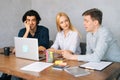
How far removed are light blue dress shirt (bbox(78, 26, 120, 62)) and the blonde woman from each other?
258 millimetres

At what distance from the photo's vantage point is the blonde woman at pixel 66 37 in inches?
98.1

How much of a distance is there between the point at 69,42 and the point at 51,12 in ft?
4.14

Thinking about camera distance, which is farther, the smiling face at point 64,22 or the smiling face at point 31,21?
the smiling face at point 31,21

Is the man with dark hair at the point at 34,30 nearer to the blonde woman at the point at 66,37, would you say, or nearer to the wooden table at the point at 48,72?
the blonde woman at the point at 66,37

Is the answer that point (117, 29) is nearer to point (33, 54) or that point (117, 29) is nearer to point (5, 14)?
point (33, 54)

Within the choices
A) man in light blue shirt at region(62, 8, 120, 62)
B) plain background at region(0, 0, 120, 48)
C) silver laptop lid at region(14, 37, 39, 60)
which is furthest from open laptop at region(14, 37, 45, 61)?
plain background at region(0, 0, 120, 48)

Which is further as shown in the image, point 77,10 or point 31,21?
point 77,10

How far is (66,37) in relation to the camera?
2.60 m

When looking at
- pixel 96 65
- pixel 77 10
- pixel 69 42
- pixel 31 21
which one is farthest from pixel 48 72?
pixel 77 10

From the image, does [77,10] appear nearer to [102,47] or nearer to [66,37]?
[66,37]

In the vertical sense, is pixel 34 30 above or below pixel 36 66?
above

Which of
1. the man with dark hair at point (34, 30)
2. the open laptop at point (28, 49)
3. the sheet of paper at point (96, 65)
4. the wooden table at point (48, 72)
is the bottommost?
the wooden table at point (48, 72)

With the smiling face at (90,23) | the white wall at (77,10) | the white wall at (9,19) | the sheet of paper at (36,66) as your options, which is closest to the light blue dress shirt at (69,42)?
the smiling face at (90,23)

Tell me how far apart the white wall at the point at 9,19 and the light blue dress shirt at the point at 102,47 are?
1.68 metres
